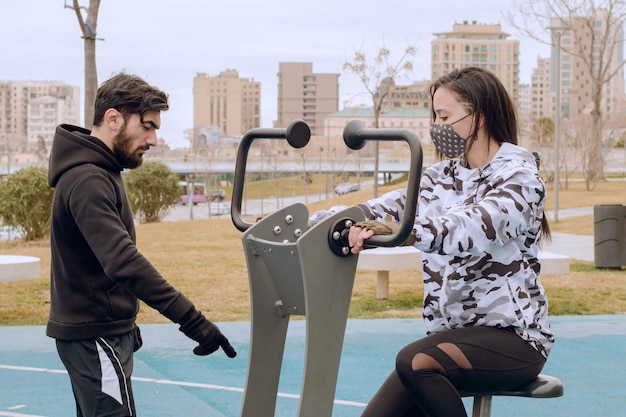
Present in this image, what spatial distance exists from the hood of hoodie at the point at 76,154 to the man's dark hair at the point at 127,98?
0.10m

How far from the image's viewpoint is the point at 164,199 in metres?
23.7

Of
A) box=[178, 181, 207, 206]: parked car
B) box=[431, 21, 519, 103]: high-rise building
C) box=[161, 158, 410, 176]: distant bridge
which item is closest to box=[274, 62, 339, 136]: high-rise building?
box=[431, 21, 519, 103]: high-rise building

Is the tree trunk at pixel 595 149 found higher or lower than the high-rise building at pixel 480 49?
lower

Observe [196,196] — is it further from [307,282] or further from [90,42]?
[307,282]

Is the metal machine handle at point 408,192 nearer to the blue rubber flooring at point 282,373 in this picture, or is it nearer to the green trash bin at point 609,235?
the blue rubber flooring at point 282,373

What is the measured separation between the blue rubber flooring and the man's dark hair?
2.58 metres

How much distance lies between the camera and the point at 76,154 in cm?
293

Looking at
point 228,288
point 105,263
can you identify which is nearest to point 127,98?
point 105,263

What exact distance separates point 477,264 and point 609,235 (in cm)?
989

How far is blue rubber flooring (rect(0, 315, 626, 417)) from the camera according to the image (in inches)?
211

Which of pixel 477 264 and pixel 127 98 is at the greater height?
pixel 127 98

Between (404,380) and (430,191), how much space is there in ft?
1.94

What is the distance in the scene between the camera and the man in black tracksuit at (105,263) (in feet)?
9.13

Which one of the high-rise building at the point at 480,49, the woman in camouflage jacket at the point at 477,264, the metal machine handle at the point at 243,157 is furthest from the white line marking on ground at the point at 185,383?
the high-rise building at the point at 480,49
